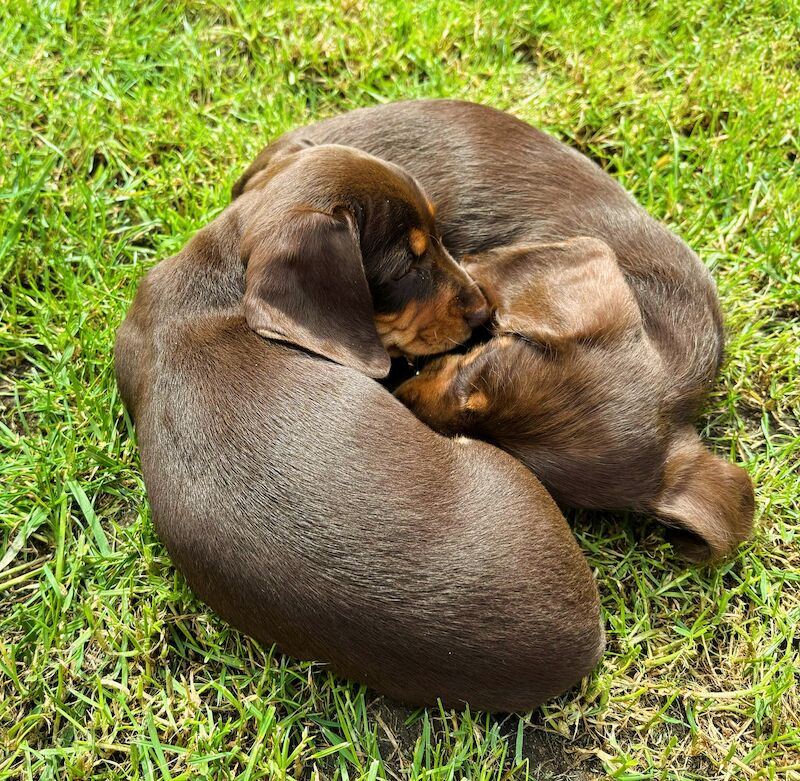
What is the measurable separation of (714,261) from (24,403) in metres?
2.89

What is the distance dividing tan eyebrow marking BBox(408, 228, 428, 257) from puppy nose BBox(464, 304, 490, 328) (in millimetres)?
297

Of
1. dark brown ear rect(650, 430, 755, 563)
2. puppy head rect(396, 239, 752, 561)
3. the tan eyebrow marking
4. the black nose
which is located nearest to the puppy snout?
the black nose

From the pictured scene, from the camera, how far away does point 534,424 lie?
121 inches

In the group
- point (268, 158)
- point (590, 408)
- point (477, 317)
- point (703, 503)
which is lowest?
point (703, 503)

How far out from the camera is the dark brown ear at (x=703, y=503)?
2.96 meters

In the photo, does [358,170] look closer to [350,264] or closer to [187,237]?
[350,264]

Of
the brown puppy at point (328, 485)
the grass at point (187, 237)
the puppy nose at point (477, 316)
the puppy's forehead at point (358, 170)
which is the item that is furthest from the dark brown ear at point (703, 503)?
the puppy's forehead at point (358, 170)

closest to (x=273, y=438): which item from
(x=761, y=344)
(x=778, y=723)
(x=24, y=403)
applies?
(x=24, y=403)

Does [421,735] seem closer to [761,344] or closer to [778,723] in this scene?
[778,723]

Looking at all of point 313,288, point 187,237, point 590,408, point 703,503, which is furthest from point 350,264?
point 703,503

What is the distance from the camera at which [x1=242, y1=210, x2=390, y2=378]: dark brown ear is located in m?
2.80

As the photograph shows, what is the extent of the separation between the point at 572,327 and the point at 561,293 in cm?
15

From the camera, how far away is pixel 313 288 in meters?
2.86

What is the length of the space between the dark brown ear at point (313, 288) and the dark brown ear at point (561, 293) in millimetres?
574
